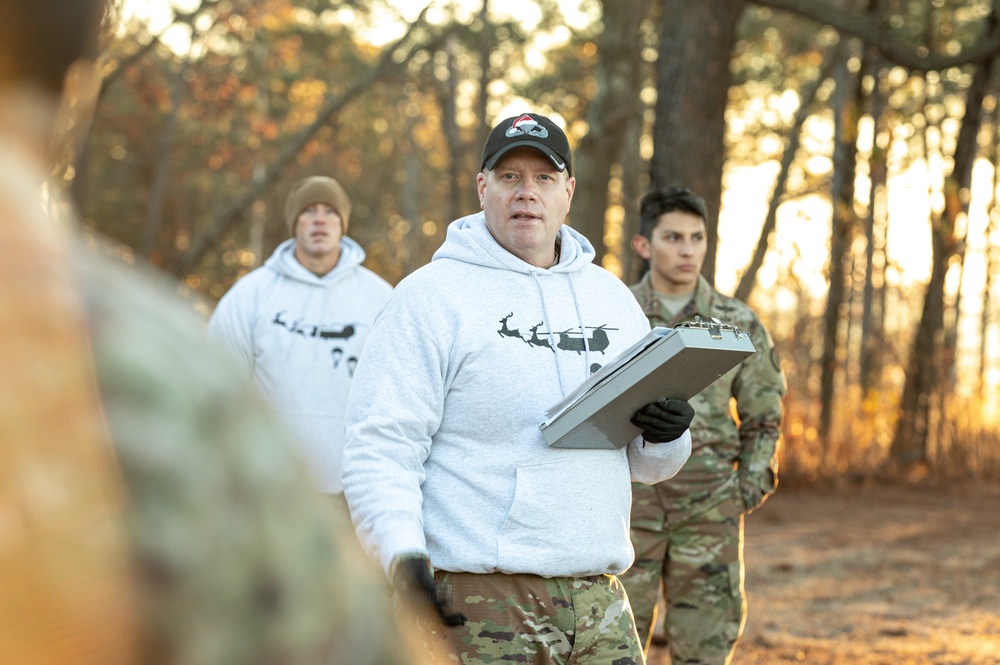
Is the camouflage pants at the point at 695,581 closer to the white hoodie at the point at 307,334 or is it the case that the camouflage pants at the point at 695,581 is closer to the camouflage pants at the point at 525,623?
the white hoodie at the point at 307,334

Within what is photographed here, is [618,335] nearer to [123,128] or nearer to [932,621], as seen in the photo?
[932,621]

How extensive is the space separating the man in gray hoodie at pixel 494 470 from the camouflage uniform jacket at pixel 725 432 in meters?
1.78

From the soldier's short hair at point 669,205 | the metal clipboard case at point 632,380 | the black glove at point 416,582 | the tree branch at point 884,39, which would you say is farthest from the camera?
the tree branch at point 884,39

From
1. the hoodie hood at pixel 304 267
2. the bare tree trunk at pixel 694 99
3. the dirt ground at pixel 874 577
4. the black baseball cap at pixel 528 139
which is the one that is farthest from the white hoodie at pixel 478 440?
the bare tree trunk at pixel 694 99

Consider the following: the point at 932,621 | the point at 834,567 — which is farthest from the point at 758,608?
the point at 834,567

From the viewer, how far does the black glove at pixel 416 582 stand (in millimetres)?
2619

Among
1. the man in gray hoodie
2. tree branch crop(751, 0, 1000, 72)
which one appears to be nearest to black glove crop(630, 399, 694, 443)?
the man in gray hoodie

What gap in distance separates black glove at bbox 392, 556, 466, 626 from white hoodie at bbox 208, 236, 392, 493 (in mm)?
2553

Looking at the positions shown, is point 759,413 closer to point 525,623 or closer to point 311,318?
point 311,318

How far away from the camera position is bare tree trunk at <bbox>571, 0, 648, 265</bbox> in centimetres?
1376

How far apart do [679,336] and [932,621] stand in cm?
685

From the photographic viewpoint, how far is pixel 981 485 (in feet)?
49.2

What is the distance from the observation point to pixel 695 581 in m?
4.90

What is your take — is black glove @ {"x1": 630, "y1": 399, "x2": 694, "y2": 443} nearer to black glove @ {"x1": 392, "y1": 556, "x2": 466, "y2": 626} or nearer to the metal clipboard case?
the metal clipboard case
